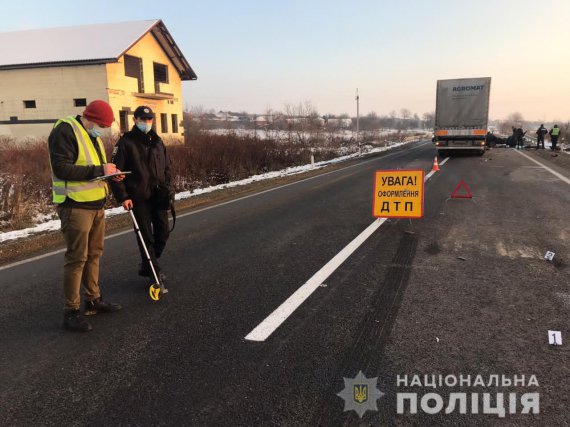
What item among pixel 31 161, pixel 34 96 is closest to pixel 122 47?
pixel 34 96

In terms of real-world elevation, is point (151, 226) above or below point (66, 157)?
below

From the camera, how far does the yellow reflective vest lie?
3.77m

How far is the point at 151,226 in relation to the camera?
4.97 m

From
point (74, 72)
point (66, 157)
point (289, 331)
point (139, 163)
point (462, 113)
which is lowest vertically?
point (289, 331)

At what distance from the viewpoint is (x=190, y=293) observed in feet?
15.5

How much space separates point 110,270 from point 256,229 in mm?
2957

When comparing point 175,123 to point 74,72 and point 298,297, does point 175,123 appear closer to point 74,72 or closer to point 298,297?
point 74,72

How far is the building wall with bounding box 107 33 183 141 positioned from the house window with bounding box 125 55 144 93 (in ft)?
1.12

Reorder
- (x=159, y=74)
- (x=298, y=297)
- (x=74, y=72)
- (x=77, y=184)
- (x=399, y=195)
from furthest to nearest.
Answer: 1. (x=159, y=74)
2. (x=74, y=72)
3. (x=399, y=195)
4. (x=298, y=297)
5. (x=77, y=184)

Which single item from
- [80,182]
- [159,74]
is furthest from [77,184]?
[159,74]

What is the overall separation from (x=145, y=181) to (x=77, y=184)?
0.87 metres

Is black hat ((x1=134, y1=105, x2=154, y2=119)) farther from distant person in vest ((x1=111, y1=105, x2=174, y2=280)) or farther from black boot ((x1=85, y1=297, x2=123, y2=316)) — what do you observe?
black boot ((x1=85, y1=297, x2=123, y2=316))

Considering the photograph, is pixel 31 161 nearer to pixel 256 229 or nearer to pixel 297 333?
pixel 256 229

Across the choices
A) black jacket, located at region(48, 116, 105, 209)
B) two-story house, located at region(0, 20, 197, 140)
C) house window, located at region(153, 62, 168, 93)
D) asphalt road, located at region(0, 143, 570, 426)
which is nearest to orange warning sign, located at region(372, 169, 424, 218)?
asphalt road, located at region(0, 143, 570, 426)
